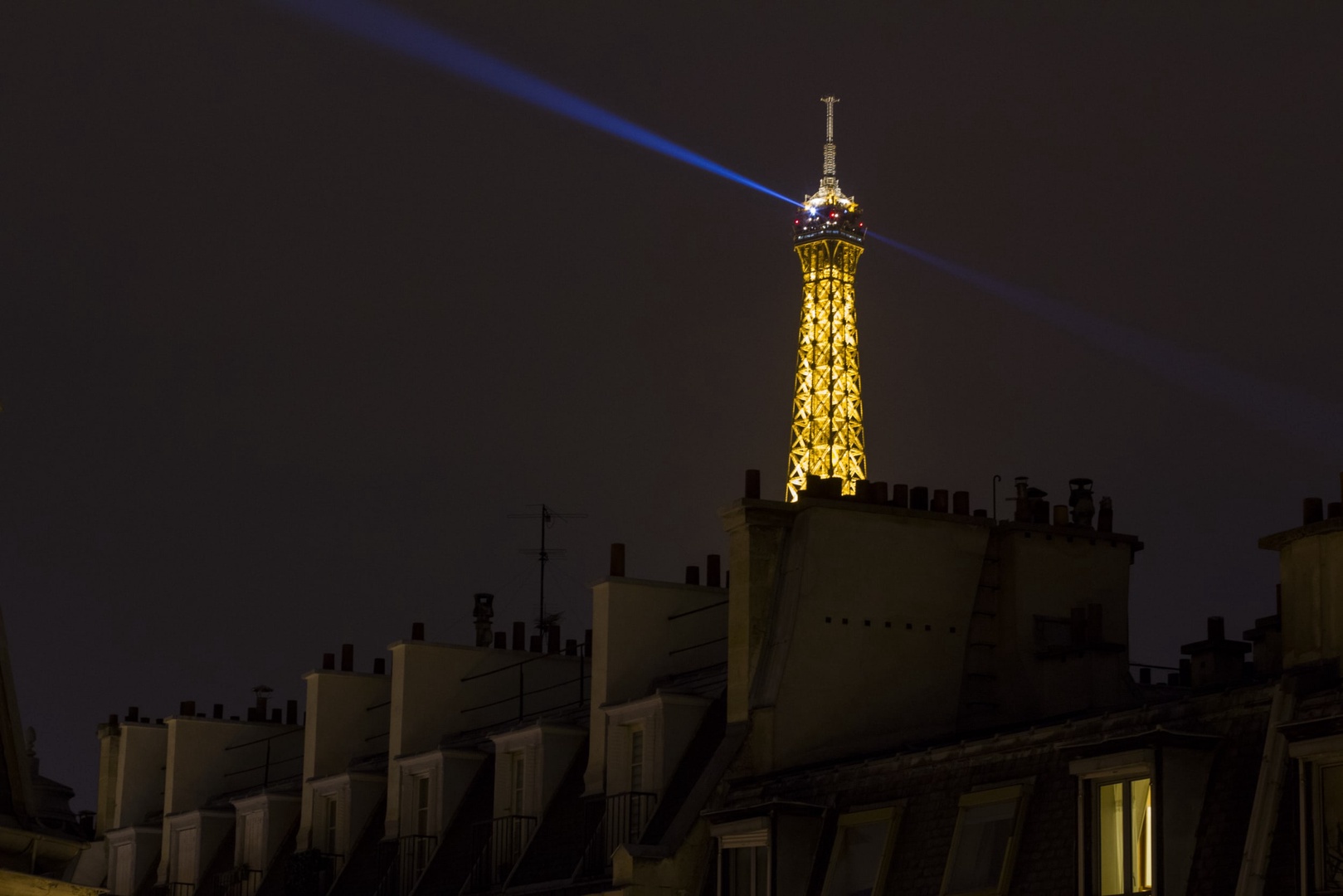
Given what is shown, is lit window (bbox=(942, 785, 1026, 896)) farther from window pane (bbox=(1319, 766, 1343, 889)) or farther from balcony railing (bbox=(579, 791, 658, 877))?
balcony railing (bbox=(579, 791, 658, 877))

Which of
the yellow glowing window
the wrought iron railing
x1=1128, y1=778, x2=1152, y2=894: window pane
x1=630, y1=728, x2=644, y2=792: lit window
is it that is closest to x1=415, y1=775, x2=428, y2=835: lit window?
the wrought iron railing

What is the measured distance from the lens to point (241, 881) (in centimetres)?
4941

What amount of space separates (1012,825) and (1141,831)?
2.36 m

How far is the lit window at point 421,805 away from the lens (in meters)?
43.7

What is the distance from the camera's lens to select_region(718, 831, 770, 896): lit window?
3241 centimetres

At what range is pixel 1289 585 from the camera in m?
28.2

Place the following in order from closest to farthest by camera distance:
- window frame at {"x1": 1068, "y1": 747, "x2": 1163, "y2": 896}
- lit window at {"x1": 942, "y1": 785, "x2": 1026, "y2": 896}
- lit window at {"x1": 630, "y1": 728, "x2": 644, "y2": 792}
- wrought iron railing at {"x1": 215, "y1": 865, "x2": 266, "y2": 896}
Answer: window frame at {"x1": 1068, "y1": 747, "x2": 1163, "y2": 896}
lit window at {"x1": 942, "y1": 785, "x2": 1026, "y2": 896}
lit window at {"x1": 630, "y1": 728, "x2": 644, "y2": 792}
wrought iron railing at {"x1": 215, "y1": 865, "x2": 266, "y2": 896}

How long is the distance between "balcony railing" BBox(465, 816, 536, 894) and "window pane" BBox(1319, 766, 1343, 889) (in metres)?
17.4

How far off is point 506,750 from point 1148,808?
54.9 feet

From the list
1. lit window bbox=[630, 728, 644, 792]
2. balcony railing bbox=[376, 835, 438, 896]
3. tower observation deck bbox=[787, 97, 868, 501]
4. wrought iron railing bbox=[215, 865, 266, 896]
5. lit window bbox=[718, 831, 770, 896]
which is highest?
tower observation deck bbox=[787, 97, 868, 501]

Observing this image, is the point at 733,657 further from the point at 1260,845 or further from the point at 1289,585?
the point at 1260,845

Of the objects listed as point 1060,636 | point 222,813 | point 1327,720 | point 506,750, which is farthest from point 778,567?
point 222,813

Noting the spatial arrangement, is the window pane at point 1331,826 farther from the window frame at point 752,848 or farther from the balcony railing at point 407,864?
the balcony railing at point 407,864

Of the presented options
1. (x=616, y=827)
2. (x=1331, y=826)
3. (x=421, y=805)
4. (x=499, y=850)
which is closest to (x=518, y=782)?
(x=499, y=850)
